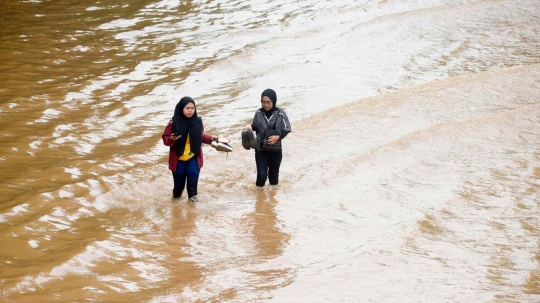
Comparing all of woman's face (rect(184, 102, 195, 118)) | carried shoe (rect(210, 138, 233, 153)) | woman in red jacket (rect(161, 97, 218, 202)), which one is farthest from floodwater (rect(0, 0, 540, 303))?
woman's face (rect(184, 102, 195, 118))

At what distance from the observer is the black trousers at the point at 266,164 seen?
29.9 feet

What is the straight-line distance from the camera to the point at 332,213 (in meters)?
8.67

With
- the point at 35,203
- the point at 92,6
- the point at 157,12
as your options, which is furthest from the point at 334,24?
the point at 35,203

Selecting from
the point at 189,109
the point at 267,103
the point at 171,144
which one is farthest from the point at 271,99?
the point at 171,144

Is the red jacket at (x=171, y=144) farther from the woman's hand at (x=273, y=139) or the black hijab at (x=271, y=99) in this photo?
the black hijab at (x=271, y=99)

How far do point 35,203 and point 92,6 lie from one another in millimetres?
13037

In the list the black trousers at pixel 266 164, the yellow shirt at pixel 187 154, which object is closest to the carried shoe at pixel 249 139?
the black trousers at pixel 266 164

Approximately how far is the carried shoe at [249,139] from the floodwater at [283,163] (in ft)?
2.40

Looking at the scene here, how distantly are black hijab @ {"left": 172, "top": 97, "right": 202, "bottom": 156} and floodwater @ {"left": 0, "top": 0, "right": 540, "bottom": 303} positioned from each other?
796mm

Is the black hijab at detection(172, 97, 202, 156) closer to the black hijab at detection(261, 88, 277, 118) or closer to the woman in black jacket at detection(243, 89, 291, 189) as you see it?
the woman in black jacket at detection(243, 89, 291, 189)

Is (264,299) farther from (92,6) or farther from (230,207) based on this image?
(92,6)

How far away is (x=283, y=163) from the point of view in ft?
34.7

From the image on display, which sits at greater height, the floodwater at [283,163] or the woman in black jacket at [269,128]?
the woman in black jacket at [269,128]

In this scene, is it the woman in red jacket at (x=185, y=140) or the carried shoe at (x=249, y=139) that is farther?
the carried shoe at (x=249, y=139)
